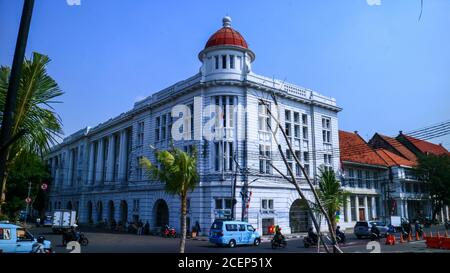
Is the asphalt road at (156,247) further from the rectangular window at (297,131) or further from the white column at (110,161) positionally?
the rectangular window at (297,131)

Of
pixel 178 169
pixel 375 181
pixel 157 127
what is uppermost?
pixel 157 127

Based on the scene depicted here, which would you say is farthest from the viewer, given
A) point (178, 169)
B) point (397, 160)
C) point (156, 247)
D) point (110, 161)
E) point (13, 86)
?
point (397, 160)

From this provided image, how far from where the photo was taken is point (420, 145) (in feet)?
19.7

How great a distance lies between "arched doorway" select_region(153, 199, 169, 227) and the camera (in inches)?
946

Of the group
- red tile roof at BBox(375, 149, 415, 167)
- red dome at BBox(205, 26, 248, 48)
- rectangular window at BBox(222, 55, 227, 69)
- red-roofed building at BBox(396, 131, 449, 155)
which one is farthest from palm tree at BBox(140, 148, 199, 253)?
rectangular window at BBox(222, 55, 227, 69)

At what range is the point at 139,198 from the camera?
2128cm

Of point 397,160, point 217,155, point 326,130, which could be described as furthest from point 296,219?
point 397,160

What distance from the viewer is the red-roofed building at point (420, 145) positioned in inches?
178

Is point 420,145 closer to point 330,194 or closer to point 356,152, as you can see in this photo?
point 330,194

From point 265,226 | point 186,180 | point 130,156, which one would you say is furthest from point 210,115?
point 186,180

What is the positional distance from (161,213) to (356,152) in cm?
1460

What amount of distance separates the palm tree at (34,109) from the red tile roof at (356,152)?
1833 centimetres

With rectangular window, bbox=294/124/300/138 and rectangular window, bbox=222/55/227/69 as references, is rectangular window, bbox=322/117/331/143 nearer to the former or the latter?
rectangular window, bbox=294/124/300/138

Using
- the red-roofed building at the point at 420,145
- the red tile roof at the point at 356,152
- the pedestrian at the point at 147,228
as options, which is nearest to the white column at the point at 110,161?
the red-roofed building at the point at 420,145
